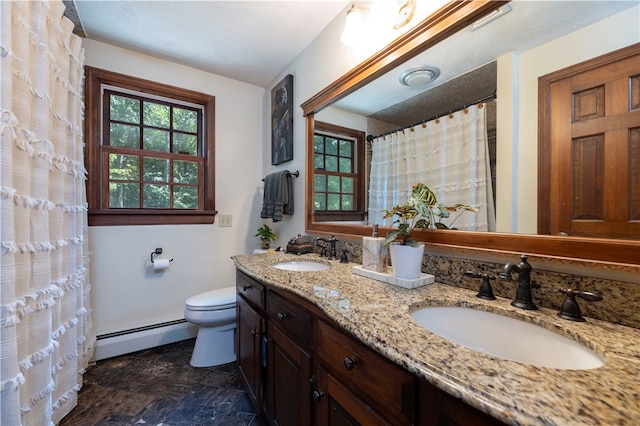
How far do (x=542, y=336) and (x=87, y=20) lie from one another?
9.35 ft

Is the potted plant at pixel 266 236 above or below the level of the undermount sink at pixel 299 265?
above

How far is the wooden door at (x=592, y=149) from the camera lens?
2.17 ft

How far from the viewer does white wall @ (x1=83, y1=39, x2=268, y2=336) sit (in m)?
2.01

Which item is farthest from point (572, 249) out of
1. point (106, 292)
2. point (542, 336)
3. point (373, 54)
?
point (106, 292)

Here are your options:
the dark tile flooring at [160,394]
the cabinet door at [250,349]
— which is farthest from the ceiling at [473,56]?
the dark tile flooring at [160,394]

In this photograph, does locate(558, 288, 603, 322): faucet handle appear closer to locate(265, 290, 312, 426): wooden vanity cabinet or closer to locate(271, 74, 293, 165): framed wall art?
locate(265, 290, 312, 426): wooden vanity cabinet

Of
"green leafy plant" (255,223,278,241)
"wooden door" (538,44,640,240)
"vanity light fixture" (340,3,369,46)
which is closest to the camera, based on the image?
"wooden door" (538,44,640,240)

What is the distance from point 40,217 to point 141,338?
1.34 meters

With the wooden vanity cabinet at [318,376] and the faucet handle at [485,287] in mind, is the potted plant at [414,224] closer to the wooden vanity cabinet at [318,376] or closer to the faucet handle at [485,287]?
the faucet handle at [485,287]

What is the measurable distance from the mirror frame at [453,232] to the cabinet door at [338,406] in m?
0.65

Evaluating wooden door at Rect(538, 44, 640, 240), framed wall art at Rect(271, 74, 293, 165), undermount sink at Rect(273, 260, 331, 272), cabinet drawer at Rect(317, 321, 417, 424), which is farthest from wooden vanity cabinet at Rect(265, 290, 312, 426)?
framed wall art at Rect(271, 74, 293, 165)

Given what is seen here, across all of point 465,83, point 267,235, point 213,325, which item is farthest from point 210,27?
point 213,325

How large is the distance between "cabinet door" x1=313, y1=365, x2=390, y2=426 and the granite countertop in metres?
0.20

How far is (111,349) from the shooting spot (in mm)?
1986
